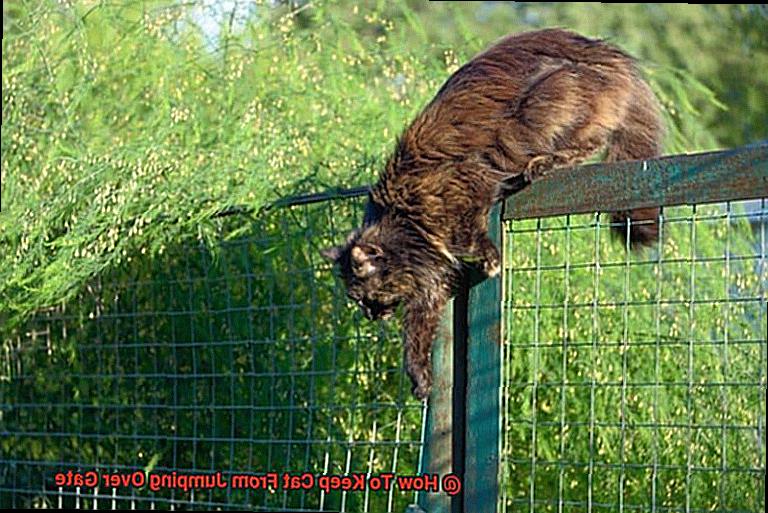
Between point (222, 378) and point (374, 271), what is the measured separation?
1.81m

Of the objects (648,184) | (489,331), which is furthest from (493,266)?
(648,184)

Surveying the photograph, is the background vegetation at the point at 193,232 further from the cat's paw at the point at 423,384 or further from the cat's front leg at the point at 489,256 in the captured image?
the cat's front leg at the point at 489,256

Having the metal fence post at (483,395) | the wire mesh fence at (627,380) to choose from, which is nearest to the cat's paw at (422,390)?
the metal fence post at (483,395)

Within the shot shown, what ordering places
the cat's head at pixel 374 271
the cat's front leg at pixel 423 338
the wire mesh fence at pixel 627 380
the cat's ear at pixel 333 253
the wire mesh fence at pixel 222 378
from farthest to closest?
the wire mesh fence at pixel 222 378, the wire mesh fence at pixel 627 380, the cat's ear at pixel 333 253, the cat's head at pixel 374 271, the cat's front leg at pixel 423 338

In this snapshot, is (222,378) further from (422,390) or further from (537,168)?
(537,168)

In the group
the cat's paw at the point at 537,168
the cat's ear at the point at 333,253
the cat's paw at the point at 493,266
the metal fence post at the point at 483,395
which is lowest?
the metal fence post at the point at 483,395

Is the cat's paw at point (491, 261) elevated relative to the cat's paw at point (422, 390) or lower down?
elevated

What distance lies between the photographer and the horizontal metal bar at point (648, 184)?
11.4 ft

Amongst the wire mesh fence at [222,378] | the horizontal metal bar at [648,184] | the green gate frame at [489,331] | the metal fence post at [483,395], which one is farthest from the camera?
the wire mesh fence at [222,378]

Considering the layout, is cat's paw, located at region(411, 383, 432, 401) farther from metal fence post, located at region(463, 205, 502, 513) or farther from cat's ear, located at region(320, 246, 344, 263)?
cat's ear, located at region(320, 246, 344, 263)

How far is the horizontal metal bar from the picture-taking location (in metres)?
3.49

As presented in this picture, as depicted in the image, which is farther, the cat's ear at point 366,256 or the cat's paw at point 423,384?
the cat's ear at point 366,256

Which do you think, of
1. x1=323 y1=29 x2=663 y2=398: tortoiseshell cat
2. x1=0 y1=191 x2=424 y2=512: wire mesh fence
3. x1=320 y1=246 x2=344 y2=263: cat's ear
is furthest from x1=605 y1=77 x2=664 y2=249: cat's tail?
x1=0 y1=191 x2=424 y2=512: wire mesh fence

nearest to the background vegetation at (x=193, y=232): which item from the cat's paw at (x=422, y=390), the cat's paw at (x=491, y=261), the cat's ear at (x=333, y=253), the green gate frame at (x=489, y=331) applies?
the cat's ear at (x=333, y=253)
